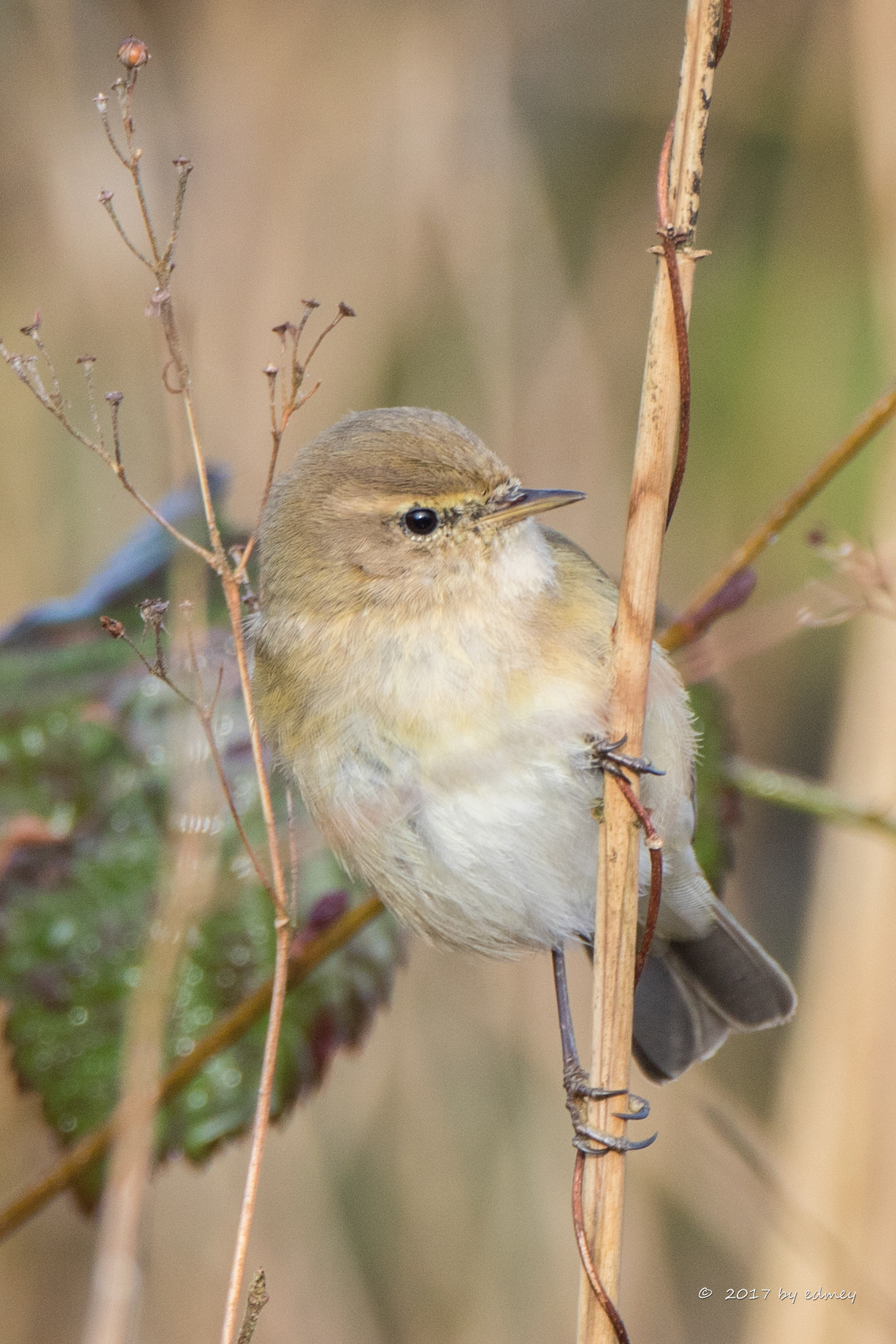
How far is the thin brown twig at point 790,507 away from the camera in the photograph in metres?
1.63

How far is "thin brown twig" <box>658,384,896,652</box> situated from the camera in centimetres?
163

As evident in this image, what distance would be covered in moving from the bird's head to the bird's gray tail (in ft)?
2.50

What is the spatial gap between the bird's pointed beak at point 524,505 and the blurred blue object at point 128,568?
392mm

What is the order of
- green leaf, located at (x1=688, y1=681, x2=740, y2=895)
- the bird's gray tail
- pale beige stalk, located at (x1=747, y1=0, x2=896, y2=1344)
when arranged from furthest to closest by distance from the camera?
1. pale beige stalk, located at (x1=747, y1=0, x2=896, y2=1344)
2. the bird's gray tail
3. green leaf, located at (x1=688, y1=681, x2=740, y2=895)

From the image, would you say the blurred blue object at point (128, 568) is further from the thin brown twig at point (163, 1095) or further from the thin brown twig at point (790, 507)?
the thin brown twig at point (790, 507)

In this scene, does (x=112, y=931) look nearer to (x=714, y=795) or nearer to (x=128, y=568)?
(x=128, y=568)

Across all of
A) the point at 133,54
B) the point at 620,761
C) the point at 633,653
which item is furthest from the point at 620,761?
the point at 133,54

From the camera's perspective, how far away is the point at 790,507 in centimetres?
170

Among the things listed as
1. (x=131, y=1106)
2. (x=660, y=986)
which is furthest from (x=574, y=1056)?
(x=131, y=1106)

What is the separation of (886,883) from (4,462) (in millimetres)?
1898

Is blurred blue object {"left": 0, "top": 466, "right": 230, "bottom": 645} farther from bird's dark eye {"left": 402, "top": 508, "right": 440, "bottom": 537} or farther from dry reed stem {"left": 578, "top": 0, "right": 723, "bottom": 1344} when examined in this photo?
dry reed stem {"left": 578, "top": 0, "right": 723, "bottom": 1344}

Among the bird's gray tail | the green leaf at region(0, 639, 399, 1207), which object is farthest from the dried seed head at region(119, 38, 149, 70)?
the bird's gray tail

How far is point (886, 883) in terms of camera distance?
251 cm

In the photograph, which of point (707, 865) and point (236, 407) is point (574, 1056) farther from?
point (236, 407)
